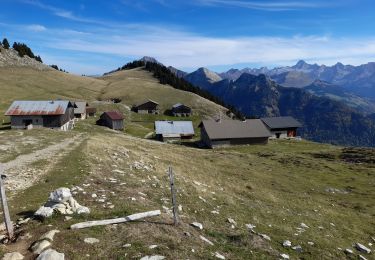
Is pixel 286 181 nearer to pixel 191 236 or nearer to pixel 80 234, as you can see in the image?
pixel 191 236

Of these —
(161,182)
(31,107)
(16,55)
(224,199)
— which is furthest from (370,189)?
(16,55)

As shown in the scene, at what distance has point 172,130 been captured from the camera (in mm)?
99875

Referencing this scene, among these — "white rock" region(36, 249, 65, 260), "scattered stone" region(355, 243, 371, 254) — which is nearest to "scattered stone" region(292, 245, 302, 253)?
"scattered stone" region(355, 243, 371, 254)

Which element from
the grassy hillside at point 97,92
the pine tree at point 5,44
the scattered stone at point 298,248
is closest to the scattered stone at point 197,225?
the scattered stone at point 298,248

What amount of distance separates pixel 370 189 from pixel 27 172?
44.4 meters

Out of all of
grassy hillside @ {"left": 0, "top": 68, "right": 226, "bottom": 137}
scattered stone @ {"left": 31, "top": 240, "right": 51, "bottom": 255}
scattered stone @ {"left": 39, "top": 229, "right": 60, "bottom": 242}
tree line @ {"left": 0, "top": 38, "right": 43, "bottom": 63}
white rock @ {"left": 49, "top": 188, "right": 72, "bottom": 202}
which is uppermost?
tree line @ {"left": 0, "top": 38, "right": 43, "bottom": 63}

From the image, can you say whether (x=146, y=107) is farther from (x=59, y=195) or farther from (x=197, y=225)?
(x=59, y=195)

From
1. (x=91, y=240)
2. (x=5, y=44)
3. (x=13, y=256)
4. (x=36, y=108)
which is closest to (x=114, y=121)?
(x=36, y=108)

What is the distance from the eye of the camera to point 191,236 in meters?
15.9

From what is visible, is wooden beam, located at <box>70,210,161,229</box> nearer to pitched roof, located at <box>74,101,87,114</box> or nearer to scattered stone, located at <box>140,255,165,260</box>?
scattered stone, located at <box>140,255,165,260</box>

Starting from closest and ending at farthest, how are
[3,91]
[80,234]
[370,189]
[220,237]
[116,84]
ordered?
[80,234], [220,237], [370,189], [3,91], [116,84]

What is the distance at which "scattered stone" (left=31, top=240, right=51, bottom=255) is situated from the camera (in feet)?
41.6

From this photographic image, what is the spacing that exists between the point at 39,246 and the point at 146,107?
448 ft

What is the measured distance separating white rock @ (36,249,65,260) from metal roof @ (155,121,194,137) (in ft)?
278
